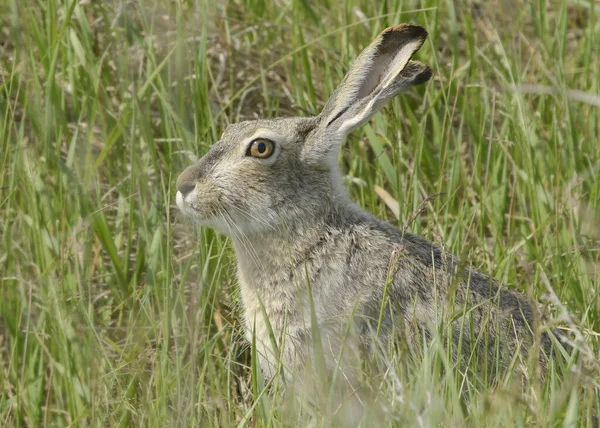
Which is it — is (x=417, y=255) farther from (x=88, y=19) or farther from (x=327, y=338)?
(x=88, y=19)

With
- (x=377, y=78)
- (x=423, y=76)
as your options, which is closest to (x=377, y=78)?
Answer: (x=377, y=78)

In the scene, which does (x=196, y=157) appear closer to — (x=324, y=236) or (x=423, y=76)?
(x=324, y=236)

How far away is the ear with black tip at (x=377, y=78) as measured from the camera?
4.14 meters

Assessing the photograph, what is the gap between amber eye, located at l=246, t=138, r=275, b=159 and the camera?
14.0 ft

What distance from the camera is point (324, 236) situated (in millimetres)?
4250

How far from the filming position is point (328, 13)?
5.98 meters

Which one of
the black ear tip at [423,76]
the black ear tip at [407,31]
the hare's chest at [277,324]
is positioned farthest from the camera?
the black ear tip at [423,76]

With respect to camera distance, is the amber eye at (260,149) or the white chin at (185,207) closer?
the white chin at (185,207)

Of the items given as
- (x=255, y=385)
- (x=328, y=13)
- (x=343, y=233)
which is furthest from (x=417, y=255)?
(x=328, y=13)

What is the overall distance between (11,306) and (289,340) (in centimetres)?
134

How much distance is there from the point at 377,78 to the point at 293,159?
0.46 meters

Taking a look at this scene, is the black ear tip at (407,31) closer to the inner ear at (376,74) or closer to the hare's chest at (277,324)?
the inner ear at (376,74)

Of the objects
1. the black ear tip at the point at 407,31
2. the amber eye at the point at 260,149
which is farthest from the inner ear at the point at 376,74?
the amber eye at the point at 260,149

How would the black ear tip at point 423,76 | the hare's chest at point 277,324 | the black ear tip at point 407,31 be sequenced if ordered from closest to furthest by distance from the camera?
the hare's chest at point 277,324 < the black ear tip at point 407,31 < the black ear tip at point 423,76
